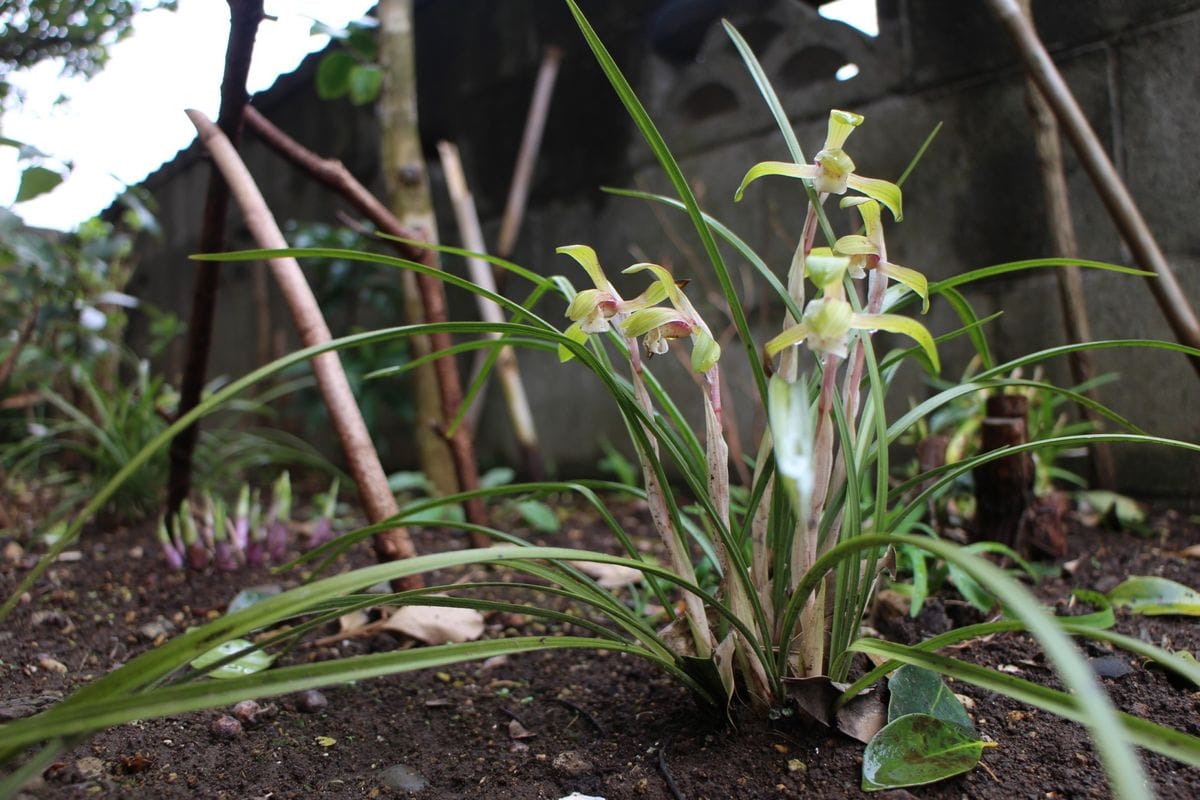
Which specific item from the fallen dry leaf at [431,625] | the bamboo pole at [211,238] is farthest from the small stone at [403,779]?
the bamboo pole at [211,238]

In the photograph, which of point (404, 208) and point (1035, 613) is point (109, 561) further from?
point (1035, 613)

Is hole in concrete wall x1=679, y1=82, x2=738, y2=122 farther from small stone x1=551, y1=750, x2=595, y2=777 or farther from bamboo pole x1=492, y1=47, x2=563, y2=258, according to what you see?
small stone x1=551, y1=750, x2=595, y2=777

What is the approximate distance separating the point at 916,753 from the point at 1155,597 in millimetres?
642

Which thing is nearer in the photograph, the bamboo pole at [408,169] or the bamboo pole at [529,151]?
the bamboo pole at [408,169]

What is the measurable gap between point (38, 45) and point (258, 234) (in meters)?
1.11

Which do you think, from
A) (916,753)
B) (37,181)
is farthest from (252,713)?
(37,181)

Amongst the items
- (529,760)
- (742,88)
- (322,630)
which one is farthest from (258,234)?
(742,88)

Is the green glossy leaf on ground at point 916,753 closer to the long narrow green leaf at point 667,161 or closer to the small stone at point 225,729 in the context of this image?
the long narrow green leaf at point 667,161

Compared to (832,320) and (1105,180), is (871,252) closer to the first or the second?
(832,320)

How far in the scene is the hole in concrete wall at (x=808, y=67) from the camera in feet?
7.16

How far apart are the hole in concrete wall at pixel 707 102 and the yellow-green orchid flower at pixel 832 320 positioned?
6.34ft

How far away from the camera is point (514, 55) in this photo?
2928 mm

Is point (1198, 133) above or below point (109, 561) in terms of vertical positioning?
above

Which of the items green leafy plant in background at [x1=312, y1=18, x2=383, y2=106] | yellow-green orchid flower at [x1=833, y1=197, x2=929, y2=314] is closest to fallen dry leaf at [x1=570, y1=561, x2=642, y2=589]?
yellow-green orchid flower at [x1=833, y1=197, x2=929, y2=314]
